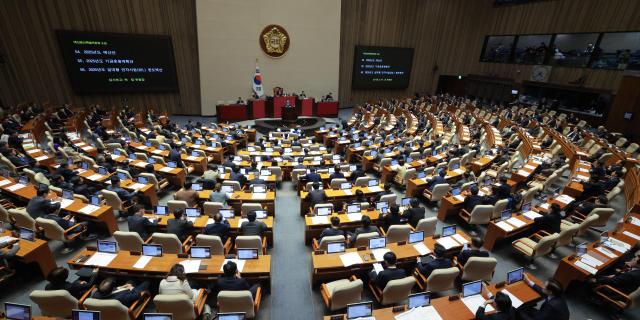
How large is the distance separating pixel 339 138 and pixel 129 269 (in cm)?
1100

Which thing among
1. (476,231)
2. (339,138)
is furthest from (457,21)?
(476,231)

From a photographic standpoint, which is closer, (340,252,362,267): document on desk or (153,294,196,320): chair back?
(153,294,196,320): chair back

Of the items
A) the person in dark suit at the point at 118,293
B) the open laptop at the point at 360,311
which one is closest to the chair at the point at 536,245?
the open laptop at the point at 360,311

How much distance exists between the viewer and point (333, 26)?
22000 millimetres

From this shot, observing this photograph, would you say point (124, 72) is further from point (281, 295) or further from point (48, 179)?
point (281, 295)

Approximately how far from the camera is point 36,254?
18.2ft

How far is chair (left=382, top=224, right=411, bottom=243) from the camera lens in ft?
20.5

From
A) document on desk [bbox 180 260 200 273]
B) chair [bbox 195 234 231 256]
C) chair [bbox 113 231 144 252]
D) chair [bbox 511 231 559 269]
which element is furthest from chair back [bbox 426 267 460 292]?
chair [bbox 113 231 144 252]

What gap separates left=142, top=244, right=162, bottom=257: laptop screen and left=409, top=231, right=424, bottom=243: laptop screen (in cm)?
487

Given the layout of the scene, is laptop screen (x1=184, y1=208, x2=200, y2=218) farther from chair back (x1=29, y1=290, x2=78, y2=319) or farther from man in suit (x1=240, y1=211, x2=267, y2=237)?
chair back (x1=29, y1=290, x2=78, y2=319)

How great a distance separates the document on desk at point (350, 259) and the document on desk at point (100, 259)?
4.20 meters

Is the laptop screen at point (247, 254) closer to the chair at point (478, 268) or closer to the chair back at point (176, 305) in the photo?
the chair back at point (176, 305)

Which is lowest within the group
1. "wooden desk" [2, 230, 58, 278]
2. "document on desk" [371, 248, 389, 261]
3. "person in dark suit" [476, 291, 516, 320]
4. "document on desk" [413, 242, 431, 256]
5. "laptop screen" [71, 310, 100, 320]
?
"wooden desk" [2, 230, 58, 278]

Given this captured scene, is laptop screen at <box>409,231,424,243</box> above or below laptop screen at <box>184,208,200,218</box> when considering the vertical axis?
above
